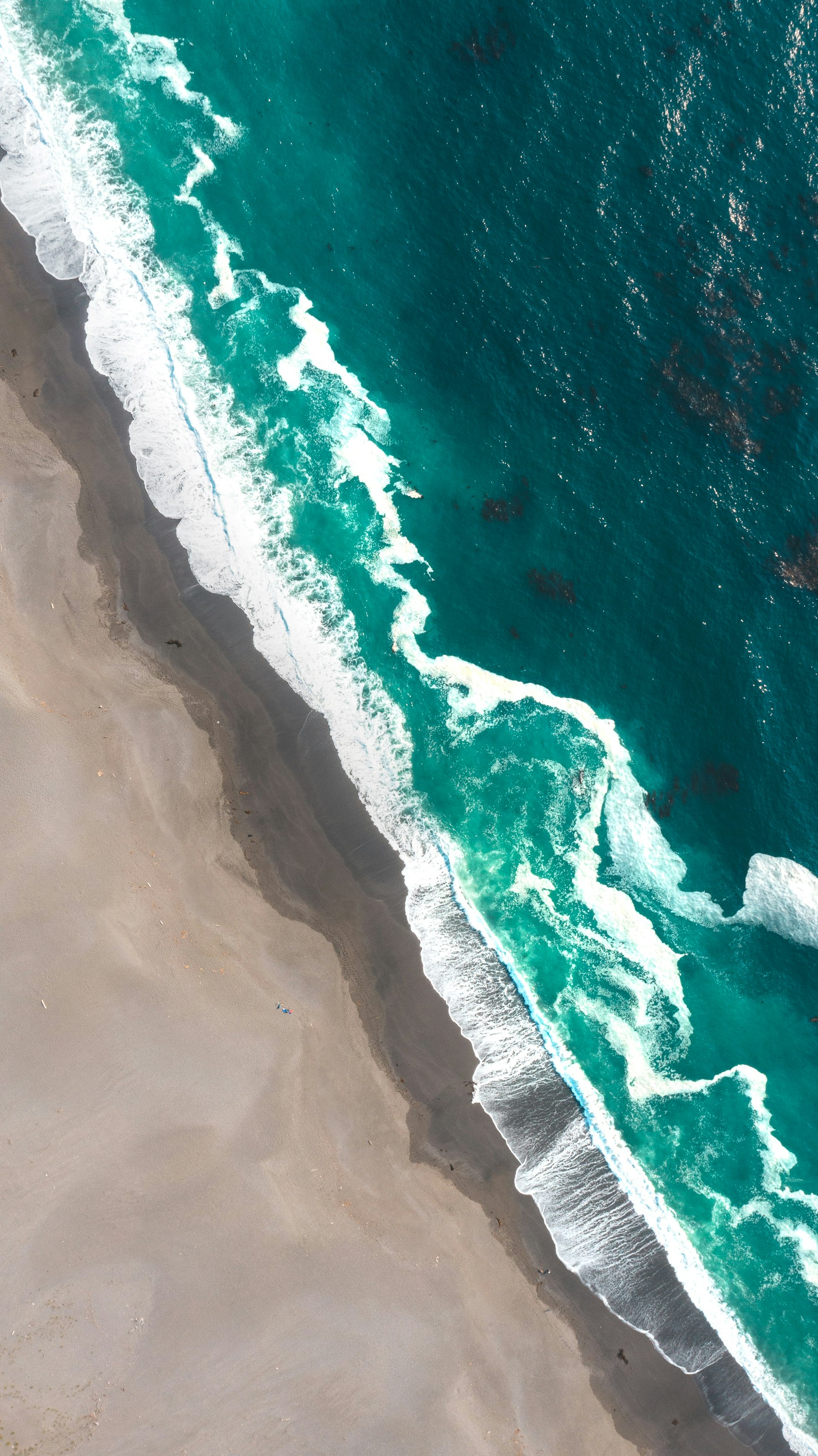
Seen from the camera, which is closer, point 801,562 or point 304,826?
point 304,826

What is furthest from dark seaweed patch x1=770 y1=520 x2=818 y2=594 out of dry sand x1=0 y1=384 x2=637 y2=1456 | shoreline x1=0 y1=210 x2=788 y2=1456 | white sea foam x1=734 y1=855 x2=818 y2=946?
dry sand x1=0 y1=384 x2=637 y2=1456

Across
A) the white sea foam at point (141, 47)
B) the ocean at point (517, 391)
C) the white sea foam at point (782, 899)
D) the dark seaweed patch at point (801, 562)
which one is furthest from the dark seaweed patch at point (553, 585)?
the white sea foam at point (141, 47)

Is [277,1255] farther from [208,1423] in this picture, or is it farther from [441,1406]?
[441,1406]

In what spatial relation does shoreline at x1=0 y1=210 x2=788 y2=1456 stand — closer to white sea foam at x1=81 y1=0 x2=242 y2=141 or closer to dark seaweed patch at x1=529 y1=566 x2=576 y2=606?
white sea foam at x1=81 y1=0 x2=242 y2=141

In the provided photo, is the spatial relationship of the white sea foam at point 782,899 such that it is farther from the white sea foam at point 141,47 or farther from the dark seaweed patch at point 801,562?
the white sea foam at point 141,47

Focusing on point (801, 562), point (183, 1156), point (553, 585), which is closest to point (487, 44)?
point (553, 585)

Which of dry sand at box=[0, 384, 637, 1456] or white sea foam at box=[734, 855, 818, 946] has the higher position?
white sea foam at box=[734, 855, 818, 946]

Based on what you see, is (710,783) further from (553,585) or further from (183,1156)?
(183,1156)
